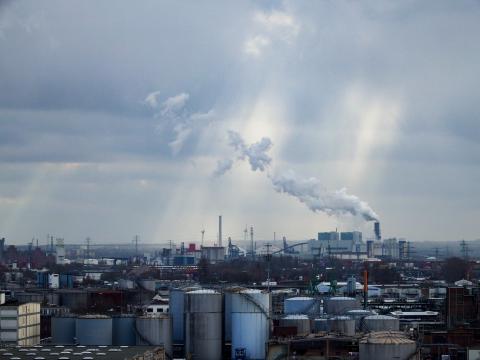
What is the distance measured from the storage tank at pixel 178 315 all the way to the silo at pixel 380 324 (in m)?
6.84

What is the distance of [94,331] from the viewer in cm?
4128

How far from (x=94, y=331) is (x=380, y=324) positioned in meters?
10.7

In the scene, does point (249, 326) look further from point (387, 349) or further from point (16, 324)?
point (387, 349)

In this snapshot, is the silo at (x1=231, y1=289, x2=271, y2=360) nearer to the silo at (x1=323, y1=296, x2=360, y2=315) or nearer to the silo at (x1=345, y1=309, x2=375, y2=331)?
the silo at (x1=345, y1=309, x2=375, y2=331)

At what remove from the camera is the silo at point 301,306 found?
2103 inches

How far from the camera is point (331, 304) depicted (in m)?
53.0

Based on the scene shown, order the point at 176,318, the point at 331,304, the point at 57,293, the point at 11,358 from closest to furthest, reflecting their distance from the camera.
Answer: the point at 11,358 < the point at 176,318 < the point at 331,304 < the point at 57,293

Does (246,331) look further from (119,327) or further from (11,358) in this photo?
(11,358)

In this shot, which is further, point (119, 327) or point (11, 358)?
point (119, 327)

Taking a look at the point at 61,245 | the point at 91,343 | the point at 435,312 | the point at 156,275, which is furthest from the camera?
the point at 61,245

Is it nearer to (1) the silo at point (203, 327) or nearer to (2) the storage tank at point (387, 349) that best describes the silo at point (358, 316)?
(1) the silo at point (203, 327)

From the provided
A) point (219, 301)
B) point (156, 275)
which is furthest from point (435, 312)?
point (156, 275)

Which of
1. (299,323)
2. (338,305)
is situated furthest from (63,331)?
(338,305)

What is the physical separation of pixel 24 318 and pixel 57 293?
31.7 metres
